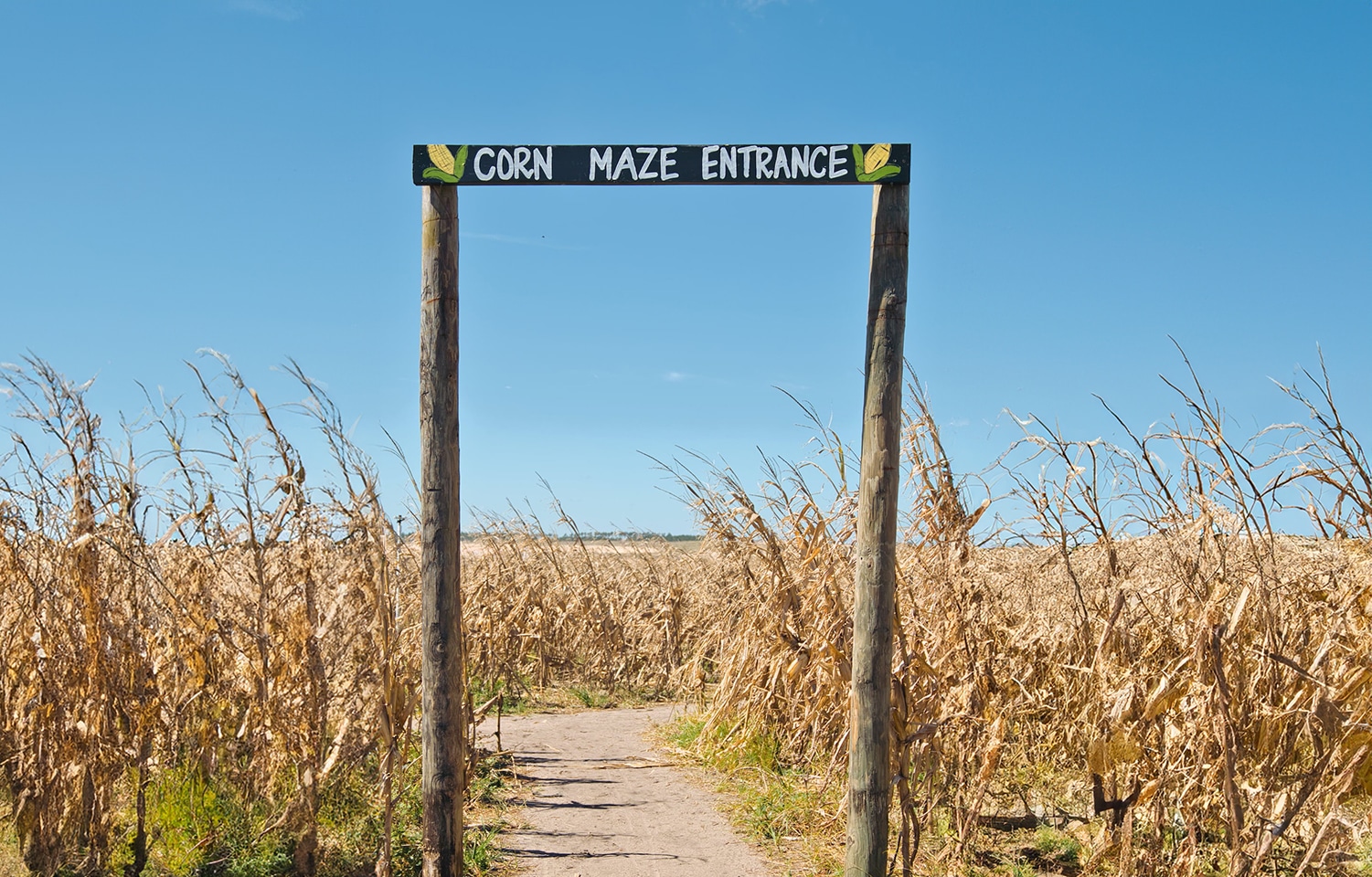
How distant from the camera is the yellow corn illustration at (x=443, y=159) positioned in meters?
A: 5.20

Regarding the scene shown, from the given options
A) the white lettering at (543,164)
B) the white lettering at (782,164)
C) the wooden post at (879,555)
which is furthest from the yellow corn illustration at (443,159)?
the wooden post at (879,555)

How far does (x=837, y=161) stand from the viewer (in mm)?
5090

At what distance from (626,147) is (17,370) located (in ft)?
10.8

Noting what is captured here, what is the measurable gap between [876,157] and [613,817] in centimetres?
454

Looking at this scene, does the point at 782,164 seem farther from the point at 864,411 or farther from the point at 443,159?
the point at 443,159

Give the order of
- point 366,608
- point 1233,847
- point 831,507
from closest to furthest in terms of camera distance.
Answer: point 1233,847, point 366,608, point 831,507

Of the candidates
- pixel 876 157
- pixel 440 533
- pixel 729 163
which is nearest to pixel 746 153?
pixel 729 163

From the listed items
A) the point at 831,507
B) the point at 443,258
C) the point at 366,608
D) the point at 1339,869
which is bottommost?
the point at 1339,869

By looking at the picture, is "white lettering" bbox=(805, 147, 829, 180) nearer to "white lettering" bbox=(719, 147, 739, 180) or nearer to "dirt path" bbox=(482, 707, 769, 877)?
"white lettering" bbox=(719, 147, 739, 180)

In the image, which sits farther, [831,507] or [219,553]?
[831,507]

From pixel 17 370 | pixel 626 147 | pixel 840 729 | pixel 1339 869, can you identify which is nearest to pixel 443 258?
pixel 626 147

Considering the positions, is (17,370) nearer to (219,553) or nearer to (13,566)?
(13,566)

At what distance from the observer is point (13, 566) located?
5.41 meters

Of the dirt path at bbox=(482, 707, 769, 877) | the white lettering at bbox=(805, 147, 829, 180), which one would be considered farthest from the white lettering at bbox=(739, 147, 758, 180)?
the dirt path at bbox=(482, 707, 769, 877)
